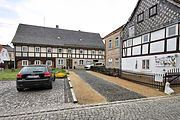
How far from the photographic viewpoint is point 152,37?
33.7 ft

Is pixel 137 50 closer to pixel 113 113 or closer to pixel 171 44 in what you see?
pixel 171 44

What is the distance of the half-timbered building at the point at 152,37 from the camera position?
8.30 metres

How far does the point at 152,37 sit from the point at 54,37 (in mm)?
22184

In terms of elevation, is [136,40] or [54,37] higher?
[54,37]

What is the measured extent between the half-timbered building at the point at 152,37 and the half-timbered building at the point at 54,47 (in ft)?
44.6

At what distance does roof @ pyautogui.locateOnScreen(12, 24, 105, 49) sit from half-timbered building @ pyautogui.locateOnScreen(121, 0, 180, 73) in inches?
590

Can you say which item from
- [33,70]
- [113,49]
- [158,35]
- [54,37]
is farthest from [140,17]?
[54,37]

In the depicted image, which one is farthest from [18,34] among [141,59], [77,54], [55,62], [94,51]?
[141,59]

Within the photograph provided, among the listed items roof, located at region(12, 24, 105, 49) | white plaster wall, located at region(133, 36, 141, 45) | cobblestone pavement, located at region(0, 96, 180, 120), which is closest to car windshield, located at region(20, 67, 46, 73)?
cobblestone pavement, located at region(0, 96, 180, 120)

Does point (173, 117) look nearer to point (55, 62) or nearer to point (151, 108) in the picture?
point (151, 108)

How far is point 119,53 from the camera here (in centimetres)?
1485

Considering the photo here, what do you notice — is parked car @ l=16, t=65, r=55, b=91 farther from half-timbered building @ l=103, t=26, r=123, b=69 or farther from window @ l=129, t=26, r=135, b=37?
half-timbered building @ l=103, t=26, r=123, b=69

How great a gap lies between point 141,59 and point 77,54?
669 inches

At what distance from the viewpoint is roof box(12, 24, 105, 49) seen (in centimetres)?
2209
